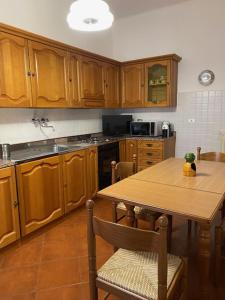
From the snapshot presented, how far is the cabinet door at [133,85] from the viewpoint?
3867 mm

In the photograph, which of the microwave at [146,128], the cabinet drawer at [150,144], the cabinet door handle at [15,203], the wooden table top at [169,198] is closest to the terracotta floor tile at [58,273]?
the cabinet door handle at [15,203]

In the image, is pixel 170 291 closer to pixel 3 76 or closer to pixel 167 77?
pixel 3 76

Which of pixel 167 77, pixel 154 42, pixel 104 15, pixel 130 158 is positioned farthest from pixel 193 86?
pixel 104 15

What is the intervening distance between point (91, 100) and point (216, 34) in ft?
6.81

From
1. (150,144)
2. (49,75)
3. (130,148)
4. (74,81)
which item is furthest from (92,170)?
(49,75)

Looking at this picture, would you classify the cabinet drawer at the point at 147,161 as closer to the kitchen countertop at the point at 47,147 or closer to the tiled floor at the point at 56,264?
the kitchen countertop at the point at 47,147

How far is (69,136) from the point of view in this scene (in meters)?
3.51

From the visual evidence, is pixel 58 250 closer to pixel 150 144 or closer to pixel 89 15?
pixel 89 15

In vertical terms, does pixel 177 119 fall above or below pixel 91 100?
below

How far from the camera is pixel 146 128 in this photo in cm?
385

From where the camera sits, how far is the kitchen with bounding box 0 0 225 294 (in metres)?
3.15

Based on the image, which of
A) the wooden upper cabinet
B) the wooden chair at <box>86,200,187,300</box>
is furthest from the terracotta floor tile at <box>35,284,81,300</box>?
the wooden upper cabinet

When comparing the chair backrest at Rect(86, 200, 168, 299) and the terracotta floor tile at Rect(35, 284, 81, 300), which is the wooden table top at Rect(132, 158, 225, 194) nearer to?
the chair backrest at Rect(86, 200, 168, 299)

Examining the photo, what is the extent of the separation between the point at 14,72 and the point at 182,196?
6.26 ft
